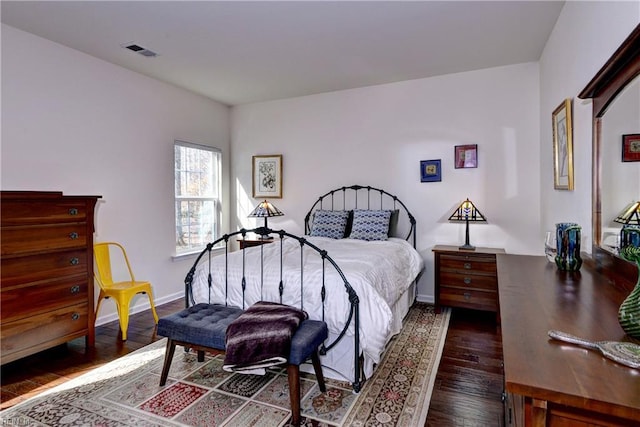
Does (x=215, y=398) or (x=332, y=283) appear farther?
(x=332, y=283)

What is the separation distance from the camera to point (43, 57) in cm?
308

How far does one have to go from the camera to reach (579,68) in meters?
2.26

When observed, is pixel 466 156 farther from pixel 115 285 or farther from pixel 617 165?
pixel 115 285

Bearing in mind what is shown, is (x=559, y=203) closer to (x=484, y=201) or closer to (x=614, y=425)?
(x=484, y=201)

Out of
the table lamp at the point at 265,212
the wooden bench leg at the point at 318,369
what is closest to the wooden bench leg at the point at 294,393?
the wooden bench leg at the point at 318,369

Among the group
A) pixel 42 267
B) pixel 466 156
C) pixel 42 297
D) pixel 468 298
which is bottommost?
pixel 468 298

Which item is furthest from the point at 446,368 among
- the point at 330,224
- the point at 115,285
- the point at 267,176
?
the point at 267,176

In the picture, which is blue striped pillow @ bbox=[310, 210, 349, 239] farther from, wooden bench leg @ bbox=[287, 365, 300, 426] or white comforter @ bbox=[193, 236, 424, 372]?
wooden bench leg @ bbox=[287, 365, 300, 426]

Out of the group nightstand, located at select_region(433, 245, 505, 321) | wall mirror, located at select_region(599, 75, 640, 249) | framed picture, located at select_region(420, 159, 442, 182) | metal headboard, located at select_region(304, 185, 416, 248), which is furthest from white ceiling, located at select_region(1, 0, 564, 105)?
nightstand, located at select_region(433, 245, 505, 321)

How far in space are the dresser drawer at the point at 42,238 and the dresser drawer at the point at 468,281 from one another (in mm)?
3385

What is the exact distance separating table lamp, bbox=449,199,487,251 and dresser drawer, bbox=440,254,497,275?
0.57ft

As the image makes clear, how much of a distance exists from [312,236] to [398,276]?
1.47 metres

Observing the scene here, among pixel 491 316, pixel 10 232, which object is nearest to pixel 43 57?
pixel 10 232

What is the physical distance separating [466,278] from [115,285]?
11.3 feet
